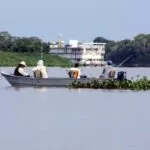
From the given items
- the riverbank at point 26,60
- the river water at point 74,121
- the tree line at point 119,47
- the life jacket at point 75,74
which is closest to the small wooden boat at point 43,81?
the life jacket at point 75,74

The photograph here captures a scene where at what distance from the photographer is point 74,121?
2164cm

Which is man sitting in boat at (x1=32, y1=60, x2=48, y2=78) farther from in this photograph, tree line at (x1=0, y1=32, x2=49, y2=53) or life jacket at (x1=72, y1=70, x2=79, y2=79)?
tree line at (x1=0, y1=32, x2=49, y2=53)

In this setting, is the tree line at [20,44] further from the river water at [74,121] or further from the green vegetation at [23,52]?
the river water at [74,121]

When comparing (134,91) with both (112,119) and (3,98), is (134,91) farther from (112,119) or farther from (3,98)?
(112,119)

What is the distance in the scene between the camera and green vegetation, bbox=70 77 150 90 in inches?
1362

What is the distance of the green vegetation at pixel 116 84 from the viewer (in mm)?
34594

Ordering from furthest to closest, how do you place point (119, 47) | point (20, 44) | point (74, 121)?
point (119, 47) < point (20, 44) < point (74, 121)

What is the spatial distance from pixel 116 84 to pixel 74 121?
516 inches

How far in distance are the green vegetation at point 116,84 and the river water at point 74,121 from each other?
1.85m

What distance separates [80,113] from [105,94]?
896 cm

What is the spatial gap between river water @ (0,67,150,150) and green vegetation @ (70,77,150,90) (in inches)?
72.7

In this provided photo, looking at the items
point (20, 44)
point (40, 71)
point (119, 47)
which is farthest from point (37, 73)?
point (119, 47)

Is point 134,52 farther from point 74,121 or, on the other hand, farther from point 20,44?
point 74,121

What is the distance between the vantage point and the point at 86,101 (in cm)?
2919
